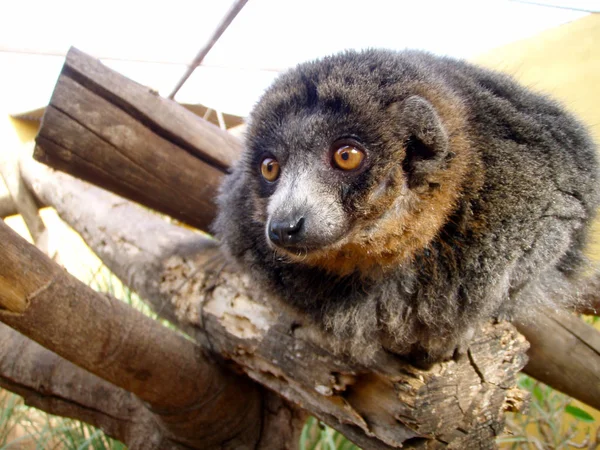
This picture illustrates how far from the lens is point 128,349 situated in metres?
1.94

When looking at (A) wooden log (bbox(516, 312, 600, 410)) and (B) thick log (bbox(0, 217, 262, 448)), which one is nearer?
(B) thick log (bbox(0, 217, 262, 448))

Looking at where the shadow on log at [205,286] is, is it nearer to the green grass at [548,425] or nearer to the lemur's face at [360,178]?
the lemur's face at [360,178]

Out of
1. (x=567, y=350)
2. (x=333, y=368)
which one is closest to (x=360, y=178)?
(x=333, y=368)

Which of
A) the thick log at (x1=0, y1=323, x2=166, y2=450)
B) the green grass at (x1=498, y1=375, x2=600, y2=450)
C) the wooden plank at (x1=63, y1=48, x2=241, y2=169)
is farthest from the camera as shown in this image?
the green grass at (x1=498, y1=375, x2=600, y2=450)

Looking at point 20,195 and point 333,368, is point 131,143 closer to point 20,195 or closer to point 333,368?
point 333,368

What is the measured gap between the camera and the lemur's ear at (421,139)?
1.57m

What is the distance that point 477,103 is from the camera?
1799 mm

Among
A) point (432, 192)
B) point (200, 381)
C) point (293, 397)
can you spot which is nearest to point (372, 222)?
point (432, 192)

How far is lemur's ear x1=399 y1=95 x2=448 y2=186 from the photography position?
5.15 feet

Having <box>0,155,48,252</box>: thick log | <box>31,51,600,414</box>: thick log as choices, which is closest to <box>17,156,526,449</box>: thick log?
<box>31,51,600,414</box>: thick log

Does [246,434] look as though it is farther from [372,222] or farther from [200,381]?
[372,222]

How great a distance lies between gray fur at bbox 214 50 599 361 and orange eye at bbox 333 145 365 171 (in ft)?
0.10

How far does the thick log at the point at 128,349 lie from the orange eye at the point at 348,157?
102 centimetres

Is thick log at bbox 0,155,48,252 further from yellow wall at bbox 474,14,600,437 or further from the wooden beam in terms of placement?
yellow wall at bbox 474,14,600,437
